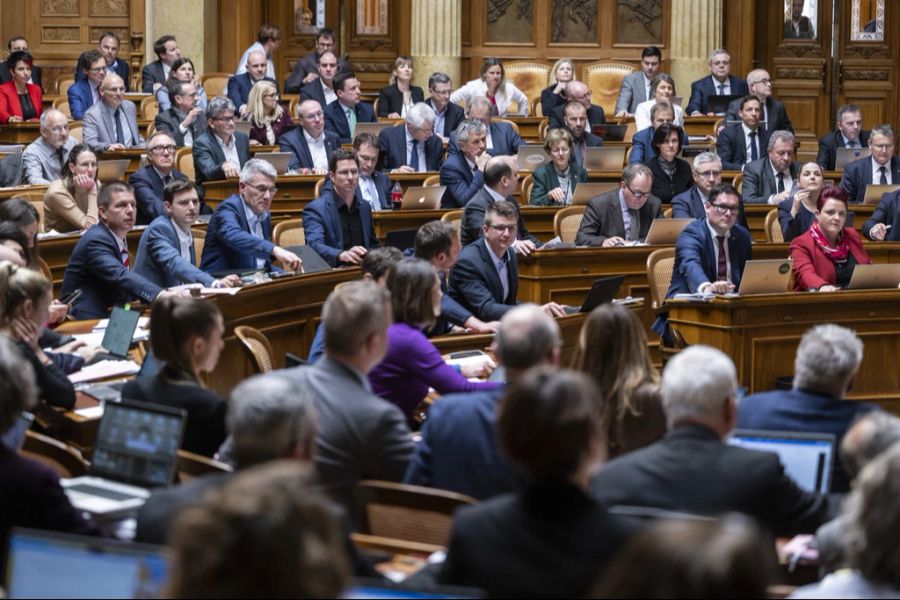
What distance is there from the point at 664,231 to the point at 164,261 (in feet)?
10.2

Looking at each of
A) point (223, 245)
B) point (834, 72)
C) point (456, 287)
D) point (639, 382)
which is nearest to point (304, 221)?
point (223, 245)

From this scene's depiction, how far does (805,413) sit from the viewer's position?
4023mm

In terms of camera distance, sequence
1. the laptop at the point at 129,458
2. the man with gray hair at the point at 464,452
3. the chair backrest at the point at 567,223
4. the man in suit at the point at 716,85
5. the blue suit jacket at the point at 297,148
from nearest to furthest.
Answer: the laptop at the point at 129,458 → the man with gray hair at the point at 464,452 → the chair backrest at the point at 567,223 → the blue suit jacket at the point at 297,148 → the man in suit at the point at 716,85

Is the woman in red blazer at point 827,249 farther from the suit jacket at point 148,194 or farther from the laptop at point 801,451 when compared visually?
the laptop at point 801,451

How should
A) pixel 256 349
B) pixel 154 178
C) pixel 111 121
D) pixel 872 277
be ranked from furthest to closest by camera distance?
1. pixel 111 121
2. pixel 154 178
3. pixel 872 277
4. pixel 256 349

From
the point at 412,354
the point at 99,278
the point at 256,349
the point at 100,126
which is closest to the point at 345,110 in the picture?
the point at 100,126

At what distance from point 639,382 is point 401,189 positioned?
261 inches

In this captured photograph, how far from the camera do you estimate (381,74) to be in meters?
15.6

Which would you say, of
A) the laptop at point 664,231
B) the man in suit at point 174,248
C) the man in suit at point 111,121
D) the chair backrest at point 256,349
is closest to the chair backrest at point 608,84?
the man in suit at point 111,121

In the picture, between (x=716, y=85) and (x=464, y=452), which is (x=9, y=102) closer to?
(x=716, y=85)

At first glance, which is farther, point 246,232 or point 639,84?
point 639,84

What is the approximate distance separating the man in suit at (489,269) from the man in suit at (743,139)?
5.20m

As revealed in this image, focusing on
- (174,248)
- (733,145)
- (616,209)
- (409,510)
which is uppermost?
(733,145)

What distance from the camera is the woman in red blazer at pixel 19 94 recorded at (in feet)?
40.7
